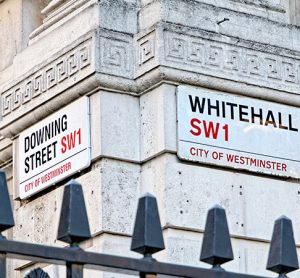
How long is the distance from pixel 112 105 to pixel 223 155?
74 centimetres

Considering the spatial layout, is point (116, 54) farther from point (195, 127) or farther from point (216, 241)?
point (216, 241)

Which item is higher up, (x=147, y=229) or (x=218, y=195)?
(x=218, y=195)

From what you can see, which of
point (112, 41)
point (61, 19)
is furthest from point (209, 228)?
point (61, 19)

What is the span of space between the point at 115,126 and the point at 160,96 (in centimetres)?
33

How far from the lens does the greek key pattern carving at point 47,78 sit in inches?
338

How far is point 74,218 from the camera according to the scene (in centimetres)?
450

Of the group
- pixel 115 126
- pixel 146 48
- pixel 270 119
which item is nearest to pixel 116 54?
pixel 146 48

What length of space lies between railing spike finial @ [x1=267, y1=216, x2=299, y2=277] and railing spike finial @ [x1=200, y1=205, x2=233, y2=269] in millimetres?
178

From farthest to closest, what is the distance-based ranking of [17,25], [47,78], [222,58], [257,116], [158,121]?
1. [17,25]
2. [47,78]
3. [257,116]
4. [222,58]
5. [158,121]

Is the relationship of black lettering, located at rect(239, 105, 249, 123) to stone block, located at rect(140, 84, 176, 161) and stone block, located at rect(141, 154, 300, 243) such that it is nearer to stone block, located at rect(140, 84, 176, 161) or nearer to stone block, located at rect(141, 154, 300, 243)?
stone block, located at rect(141, 154, 300, 243)

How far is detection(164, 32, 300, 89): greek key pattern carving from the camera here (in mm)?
8398

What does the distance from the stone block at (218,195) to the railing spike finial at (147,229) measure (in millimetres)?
3458

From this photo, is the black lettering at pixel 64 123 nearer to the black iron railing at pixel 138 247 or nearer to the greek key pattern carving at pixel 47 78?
the greek key pattern carving at pixel 47 78

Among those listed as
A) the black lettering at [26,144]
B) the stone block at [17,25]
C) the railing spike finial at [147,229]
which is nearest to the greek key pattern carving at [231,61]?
the black lettering at [26,144]
